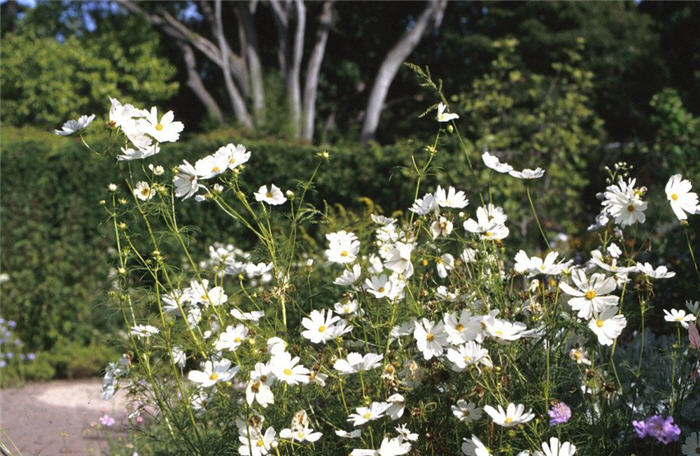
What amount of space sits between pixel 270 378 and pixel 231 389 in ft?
1.88

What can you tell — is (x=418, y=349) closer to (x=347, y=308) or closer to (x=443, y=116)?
(x=347, y=308)

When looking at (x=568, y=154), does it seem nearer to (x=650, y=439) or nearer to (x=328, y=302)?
(x=328, y=302)

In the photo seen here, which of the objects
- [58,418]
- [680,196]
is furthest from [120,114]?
[58,418]

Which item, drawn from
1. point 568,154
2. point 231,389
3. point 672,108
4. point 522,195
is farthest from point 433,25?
point 231,389

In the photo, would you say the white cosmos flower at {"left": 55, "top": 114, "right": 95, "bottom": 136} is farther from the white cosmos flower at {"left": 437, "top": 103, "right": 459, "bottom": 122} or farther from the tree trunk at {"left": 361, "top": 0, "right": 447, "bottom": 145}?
the tree trunk at {"left": 361, "top": 0, "right": 447, "bottom": 145}

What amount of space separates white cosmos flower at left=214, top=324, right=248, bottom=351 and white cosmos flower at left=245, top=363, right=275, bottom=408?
135 mm

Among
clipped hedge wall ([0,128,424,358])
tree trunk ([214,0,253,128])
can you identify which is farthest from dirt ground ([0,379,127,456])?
tree trunk ([214,0,253,128])

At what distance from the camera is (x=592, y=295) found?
1.50 meters

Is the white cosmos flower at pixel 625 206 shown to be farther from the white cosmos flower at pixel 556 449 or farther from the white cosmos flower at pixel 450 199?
the white cosmos flower at pixel 556 449

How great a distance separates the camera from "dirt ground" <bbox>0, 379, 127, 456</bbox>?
342cm

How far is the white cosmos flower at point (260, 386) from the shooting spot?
4.61 ft

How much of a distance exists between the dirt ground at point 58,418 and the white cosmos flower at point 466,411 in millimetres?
1731

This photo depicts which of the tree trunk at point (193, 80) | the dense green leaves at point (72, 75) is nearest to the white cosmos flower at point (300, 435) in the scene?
the tree trunk at point (193, 80)

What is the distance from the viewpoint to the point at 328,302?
3.99 meters
